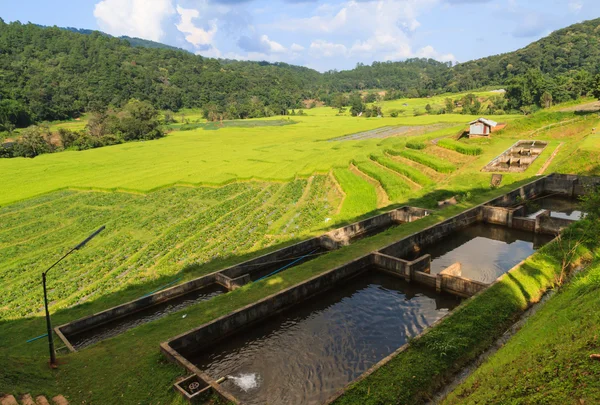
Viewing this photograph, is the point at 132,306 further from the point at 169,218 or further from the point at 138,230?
the point at 169,218

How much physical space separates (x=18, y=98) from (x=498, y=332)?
118645mm

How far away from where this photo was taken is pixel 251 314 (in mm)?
14852

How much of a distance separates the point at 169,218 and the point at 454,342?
23.2 metres

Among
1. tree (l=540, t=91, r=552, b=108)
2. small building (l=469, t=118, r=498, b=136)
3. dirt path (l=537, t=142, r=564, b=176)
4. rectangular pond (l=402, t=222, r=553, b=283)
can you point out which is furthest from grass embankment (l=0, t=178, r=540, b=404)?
tree (l=540, t=91, r=552, b=108)

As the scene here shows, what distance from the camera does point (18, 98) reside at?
3890 inches

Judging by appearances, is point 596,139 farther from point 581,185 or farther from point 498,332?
point 498,332

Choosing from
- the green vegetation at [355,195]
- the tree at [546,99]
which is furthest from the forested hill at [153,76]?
the green vegetation at [355,195]

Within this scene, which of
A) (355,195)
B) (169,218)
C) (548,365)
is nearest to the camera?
(548,365)

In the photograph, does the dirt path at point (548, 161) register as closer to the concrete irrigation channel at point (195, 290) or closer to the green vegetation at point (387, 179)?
the green vegetation at point (387, 179)

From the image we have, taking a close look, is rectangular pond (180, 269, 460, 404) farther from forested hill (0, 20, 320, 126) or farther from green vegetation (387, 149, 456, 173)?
forested hill (0, 20, 320, 126)

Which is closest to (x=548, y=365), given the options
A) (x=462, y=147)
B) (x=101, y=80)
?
(x=462, y=147)

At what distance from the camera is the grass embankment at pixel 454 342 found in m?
10.1

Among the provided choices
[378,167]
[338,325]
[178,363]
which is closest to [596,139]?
[378,167]

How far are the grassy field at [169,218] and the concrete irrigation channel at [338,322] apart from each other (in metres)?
1.01
